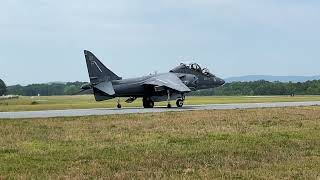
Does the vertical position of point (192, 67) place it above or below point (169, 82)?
above

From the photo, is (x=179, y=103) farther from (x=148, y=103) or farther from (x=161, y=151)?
(x=161, y=151)

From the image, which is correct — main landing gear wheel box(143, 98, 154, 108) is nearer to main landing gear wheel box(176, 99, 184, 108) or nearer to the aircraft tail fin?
main landing gear wheel box(176, 99, 184, 108)

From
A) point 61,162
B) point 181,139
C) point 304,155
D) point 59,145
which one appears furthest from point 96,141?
point 304,155

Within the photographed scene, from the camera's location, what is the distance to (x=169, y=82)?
44.9 m

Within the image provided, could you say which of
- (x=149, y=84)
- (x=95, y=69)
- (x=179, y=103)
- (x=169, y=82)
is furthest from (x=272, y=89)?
(x=95, y=69)

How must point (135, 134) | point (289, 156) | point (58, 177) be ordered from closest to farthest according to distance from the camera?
point (58, 177)
point (289, 156)
point (135, 134)

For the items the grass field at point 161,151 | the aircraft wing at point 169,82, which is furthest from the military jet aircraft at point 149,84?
the grass field at point 161,151

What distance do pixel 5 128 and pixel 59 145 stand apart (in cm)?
660

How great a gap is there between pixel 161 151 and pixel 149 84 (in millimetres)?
30856

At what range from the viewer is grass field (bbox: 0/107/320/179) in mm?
11781

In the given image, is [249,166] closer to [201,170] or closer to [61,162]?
[201,170]

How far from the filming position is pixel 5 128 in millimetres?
22234

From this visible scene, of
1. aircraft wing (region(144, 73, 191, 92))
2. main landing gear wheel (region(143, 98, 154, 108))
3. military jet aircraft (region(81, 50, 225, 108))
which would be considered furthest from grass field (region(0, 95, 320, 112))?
aircraft wing (region(144, 73, 191, 92))

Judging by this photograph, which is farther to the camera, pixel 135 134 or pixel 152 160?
pixel 135 134
